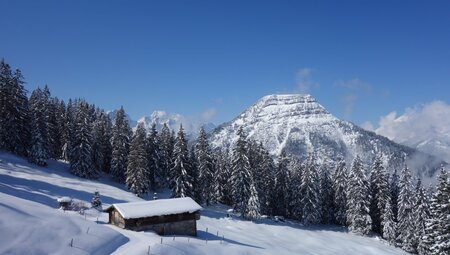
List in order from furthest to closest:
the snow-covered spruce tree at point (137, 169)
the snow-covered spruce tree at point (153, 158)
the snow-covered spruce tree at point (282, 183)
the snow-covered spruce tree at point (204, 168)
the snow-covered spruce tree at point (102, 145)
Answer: the snow-covered spruce tree at point (282, 183) < the snow-covered spruce tree at point (102, 145) < the snow-covered spruce tree at point (153, 158) < the snow-covered spruce tree at point (204, 168) < the snow-covered spruce tree at point (137, 169)

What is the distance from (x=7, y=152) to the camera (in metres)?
69.0

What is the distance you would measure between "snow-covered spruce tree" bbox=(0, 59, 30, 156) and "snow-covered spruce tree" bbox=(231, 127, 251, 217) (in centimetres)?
3727

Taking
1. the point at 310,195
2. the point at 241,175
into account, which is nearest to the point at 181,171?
the point at 241,175

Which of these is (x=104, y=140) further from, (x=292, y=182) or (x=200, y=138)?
(x=292, y=182)

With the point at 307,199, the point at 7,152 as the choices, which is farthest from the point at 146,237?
the point at 307,199

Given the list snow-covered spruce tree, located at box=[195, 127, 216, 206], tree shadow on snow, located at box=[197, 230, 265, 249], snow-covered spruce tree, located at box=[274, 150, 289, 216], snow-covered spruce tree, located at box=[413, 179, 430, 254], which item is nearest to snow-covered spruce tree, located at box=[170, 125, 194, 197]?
snow-covered spruce tree, located at box=[195, 127, 216, 206]

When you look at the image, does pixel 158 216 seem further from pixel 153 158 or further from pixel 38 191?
pixel 153 158

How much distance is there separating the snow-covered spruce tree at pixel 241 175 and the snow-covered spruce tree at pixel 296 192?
1415cm

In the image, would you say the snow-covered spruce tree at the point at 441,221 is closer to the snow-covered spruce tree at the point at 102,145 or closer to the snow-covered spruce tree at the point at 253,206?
the snow-covered spruce tree at the point at 253,206

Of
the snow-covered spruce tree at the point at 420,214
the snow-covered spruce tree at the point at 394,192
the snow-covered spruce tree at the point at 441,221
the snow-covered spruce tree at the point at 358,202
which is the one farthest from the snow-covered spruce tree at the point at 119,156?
the snow-covered spruce tree at the point at 441,221

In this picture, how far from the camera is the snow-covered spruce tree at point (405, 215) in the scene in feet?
230

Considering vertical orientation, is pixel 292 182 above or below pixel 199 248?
above

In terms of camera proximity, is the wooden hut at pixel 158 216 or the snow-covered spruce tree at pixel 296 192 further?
the snow-covered spruce tree at pixel 296 192

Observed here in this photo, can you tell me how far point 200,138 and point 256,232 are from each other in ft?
69.5
